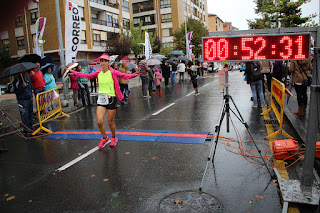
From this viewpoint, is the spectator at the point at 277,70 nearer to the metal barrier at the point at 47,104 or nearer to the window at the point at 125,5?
the metal barrier at the point at 47,104

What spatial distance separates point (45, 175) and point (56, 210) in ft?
4.64

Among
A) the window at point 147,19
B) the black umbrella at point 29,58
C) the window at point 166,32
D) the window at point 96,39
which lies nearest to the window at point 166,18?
the window at point 166,32

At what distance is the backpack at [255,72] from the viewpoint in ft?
31.2

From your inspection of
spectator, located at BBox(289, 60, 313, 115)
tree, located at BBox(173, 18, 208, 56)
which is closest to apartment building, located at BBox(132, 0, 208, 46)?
tree, located at BBox(173, 18, 208, 56)

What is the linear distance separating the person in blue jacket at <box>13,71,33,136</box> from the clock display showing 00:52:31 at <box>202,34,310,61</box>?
229 inches

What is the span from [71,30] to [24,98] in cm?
553

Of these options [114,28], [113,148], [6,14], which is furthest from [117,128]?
[114,28]

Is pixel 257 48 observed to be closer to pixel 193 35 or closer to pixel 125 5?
pixel 193 35

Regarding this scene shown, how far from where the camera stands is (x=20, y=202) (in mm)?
3957

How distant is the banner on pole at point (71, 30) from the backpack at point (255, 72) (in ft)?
26.4

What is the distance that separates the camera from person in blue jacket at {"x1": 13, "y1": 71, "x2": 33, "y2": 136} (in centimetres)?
788

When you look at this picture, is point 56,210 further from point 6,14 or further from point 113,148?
point 6,14

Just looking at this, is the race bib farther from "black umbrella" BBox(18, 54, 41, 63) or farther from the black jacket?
"black umbrella" BBox(18, 54, 41, 63)

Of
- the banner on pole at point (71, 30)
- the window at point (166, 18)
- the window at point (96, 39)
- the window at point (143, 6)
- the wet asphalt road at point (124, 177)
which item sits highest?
the window at point (143, 6)
